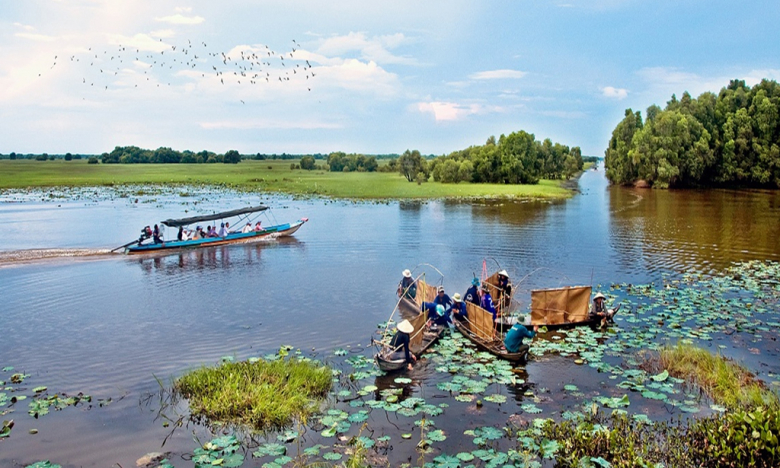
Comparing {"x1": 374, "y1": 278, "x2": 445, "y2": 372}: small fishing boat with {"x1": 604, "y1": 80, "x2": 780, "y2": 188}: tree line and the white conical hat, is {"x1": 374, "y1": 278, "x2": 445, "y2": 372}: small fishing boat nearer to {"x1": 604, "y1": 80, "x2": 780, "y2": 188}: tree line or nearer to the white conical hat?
the white conical hat

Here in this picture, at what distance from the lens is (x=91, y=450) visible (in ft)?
38.3

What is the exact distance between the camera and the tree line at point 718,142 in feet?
280

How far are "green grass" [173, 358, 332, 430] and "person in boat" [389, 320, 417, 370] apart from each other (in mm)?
2071

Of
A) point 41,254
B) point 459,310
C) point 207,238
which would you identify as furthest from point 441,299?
point 41,254

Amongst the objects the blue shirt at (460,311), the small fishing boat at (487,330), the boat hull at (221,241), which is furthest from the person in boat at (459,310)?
the boat hull at (221,241)

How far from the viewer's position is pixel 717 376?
14.4m

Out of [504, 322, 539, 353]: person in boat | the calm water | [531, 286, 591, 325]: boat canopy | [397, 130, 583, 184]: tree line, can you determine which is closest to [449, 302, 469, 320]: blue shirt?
[531, 286, 591, 325]: boat canopy

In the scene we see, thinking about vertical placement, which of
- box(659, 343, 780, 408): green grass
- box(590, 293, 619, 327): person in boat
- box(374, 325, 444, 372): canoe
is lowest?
box(659, 343, 780, 408): green grass

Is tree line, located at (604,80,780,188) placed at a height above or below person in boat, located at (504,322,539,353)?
above

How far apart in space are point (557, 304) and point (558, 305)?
0.22 ft

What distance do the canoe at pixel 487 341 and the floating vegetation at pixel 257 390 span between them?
5005 millimetres

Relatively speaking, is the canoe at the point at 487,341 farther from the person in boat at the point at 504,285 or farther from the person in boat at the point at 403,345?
the person in boat at the point at 504,285

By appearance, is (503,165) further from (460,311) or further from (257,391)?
(257,391)

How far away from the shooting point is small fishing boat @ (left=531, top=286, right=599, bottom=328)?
19.2 metres
